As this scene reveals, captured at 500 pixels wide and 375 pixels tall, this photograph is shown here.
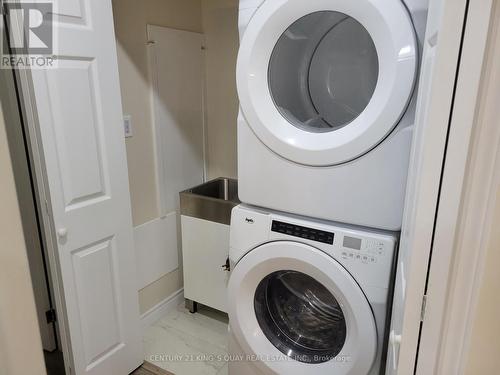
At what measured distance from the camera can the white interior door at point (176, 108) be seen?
2.01 metres

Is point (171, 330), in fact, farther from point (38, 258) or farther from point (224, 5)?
point (224, 5)

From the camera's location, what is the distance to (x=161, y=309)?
7.38ft

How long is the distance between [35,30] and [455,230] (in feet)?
4.44

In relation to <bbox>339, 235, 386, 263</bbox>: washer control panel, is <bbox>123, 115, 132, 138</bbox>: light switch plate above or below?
above

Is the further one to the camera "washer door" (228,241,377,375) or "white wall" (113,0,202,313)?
"white wall" (113,0,202,313)

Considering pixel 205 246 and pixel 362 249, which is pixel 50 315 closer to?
pixel 205 246

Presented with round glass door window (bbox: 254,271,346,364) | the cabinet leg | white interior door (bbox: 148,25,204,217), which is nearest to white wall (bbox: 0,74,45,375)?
round glass door window (bbox: 254,271,346,364)

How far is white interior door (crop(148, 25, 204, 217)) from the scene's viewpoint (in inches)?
79.2

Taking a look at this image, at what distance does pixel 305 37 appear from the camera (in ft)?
4.40

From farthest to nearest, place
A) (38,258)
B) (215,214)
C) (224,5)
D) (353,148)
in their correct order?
1. (224,5)
2. (215,214)
3. (38,258)
4. (353,148)

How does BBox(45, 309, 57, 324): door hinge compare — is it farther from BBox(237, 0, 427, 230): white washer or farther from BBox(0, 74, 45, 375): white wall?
BBox(0, 74, 45, 375): white wall

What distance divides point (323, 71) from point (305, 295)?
35.6 inches

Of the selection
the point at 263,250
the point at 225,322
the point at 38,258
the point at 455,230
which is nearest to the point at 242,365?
the point at 263,250

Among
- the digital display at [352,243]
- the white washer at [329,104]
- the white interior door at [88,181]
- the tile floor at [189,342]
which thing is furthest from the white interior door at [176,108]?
the digital display at [352,243]
